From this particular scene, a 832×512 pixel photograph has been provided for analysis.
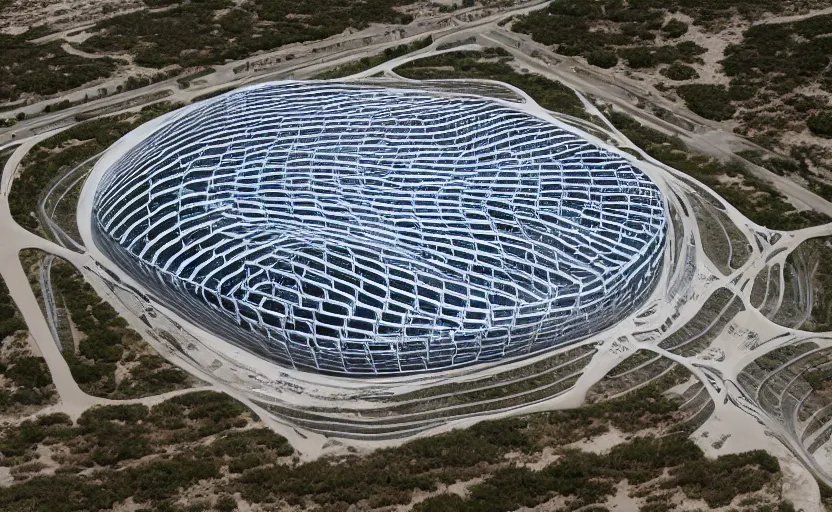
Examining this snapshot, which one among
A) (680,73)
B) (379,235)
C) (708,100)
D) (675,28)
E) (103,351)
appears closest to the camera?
(103,351)

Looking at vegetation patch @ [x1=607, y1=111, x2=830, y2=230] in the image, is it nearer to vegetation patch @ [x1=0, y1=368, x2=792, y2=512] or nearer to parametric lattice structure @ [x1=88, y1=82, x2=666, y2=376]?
parametric lattice structure @ [x1=88, y1=82, x2=666, y2=376]

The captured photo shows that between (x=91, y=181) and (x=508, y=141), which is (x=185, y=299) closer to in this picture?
(x=91, y=181)

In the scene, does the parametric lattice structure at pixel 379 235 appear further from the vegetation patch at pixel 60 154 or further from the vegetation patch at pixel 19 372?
the vegetation patch at pixel 19 372

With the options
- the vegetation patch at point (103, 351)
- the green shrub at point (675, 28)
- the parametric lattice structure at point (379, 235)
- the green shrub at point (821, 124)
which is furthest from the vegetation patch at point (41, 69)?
the green shrub at point (821, 124)

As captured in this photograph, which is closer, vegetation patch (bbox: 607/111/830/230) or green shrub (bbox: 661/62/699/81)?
vegetation patch (bbox: 607/111/830/230)

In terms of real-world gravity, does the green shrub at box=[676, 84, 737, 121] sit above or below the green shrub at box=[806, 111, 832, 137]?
above

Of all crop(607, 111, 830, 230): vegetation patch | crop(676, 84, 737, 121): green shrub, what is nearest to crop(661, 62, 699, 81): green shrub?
crop(676, 84, 737, 121): green shrub

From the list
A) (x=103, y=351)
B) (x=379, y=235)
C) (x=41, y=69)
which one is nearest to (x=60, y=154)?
(x=41, y=69)

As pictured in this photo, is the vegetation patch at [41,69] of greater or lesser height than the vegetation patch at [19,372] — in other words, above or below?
above

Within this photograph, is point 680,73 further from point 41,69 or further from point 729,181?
point 41,69
